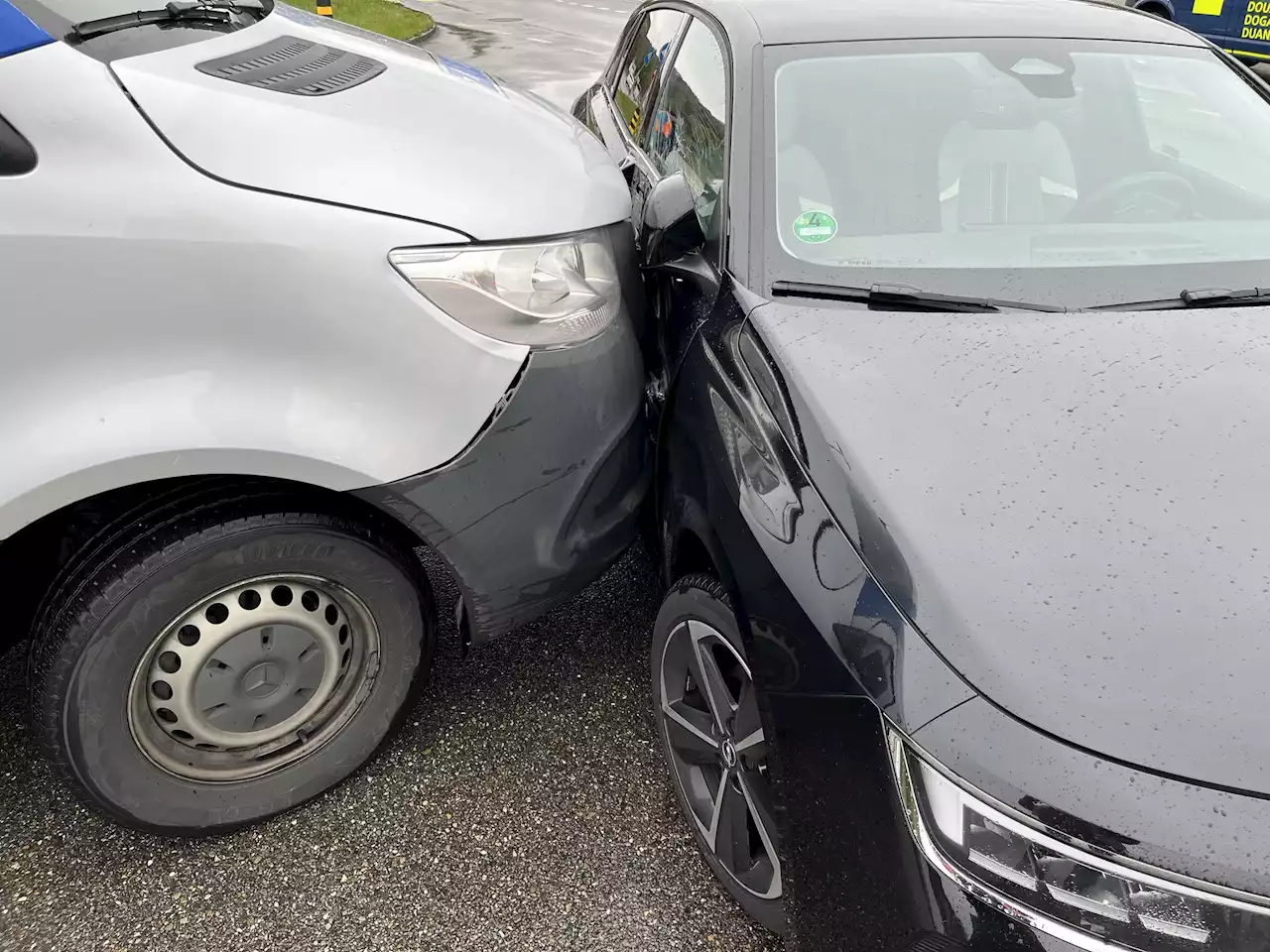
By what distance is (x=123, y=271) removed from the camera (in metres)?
1.51

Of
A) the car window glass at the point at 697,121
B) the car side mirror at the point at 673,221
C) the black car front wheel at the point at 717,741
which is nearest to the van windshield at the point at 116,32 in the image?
the car side mirror at the point at 673,221

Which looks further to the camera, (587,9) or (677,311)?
(587,9)

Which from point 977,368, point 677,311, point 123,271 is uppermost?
point 123,271

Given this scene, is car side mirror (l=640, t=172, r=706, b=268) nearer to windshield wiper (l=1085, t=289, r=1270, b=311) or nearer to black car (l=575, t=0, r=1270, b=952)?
black car (l=575, t=0, r=1270, b=952)

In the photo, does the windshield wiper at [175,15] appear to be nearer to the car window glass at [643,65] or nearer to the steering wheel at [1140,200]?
the car window glass at [643,65]

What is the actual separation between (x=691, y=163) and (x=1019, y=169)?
0.82 m

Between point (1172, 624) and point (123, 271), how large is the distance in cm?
168

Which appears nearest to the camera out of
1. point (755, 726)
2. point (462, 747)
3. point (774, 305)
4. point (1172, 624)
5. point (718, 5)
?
point (1172, 624)

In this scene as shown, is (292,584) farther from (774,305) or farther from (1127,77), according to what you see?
(1127,77)

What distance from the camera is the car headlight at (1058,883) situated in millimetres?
1042

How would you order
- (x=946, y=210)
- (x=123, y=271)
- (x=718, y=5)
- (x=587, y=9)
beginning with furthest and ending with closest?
(x=587, y=9) < (x=718, y=5) < (x=946, y=210) < (x=123, y=271)

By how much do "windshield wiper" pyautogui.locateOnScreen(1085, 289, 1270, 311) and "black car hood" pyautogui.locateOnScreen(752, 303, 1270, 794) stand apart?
0.03 m

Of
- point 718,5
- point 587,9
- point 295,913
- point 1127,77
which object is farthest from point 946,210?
point 587,9

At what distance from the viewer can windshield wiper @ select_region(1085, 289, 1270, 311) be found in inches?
70.7
